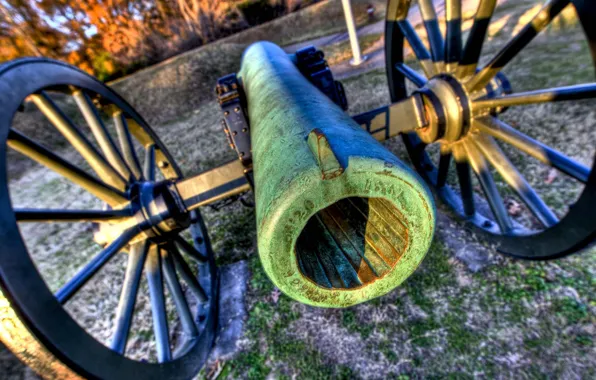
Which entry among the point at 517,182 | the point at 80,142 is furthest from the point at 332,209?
the point at 80,142

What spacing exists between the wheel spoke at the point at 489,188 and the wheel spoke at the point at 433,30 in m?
0.64

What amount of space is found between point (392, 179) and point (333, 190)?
17 centimetres

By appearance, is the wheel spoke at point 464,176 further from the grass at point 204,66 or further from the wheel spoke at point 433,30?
the grass at point 204,66

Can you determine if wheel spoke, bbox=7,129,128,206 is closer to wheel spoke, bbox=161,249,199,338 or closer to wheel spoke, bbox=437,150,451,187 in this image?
wheel spoke, bbox=161,249,199,338

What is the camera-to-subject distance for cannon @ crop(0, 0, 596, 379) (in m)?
0.93

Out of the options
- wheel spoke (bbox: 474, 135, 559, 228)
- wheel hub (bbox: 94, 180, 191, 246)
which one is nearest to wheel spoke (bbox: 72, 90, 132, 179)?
wheel hub (bbox: 94, 180, 191, 246)

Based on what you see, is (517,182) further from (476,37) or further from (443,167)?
(476,37)

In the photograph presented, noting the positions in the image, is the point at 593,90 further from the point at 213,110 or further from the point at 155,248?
the point at 213,110

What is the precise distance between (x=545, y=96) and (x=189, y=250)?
2.51 m

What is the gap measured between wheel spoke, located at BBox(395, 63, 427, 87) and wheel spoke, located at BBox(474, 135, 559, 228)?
2.16ft

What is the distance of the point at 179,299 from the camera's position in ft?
7.50

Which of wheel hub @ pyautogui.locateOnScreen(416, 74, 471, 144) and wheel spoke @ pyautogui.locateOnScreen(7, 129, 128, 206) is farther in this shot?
wheel hub @ pyautogui.locateOnScreen(416, 74, 471, 144)

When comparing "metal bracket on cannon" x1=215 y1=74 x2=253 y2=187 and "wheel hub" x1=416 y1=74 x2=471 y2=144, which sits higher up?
"metal bracket on cannon" x1=215 y1=74 x2=253 y2=187

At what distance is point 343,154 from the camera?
0.86m
